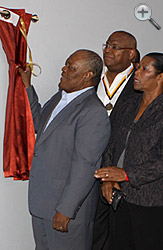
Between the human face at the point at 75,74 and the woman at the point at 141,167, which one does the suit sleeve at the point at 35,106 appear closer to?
the human face at the point at 75,74

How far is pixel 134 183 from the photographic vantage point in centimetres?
190

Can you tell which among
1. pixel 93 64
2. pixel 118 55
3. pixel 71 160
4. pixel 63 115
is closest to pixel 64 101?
pixel 63 115

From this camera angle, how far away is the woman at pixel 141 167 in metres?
1.90

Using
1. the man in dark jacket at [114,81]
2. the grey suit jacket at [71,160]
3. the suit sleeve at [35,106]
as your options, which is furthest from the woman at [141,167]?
Result: the suit sleeve at [35,106]

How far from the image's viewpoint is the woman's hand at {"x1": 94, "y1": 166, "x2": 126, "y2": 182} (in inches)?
75.0

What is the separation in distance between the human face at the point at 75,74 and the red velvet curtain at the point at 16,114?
1.39 feet

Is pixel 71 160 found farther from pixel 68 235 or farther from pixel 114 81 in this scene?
pixel 114 81

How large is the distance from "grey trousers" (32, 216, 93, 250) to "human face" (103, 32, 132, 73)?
3.36ft

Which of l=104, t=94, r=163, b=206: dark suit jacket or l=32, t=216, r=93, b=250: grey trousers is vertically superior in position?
l=104, t=94, r=163, b=206: dark suit jacket

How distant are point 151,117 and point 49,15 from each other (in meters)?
1.14

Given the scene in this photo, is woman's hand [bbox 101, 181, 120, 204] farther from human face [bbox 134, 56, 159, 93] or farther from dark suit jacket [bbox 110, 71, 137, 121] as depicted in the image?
human face [bbox 134, 56, 159, 93]

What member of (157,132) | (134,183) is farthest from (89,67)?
(134,183)

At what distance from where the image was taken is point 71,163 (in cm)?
197

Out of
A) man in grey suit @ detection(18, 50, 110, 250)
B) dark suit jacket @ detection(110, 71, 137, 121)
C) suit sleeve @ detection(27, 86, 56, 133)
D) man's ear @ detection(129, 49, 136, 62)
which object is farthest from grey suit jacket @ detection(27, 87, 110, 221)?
man's ear @ detection(129, 49, 136, 62)
